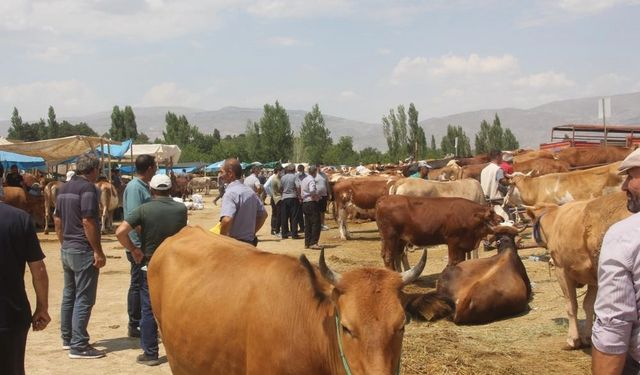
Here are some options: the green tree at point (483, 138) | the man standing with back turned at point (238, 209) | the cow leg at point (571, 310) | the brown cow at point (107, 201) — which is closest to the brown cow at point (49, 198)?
the brown cow at point (107, 201)

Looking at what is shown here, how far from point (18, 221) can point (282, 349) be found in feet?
7.08

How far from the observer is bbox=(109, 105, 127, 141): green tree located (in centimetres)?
11725

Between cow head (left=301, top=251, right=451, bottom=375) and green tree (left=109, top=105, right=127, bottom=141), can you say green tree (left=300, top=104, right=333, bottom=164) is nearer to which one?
green tree (left=109, top=105, right=127, bottom=141)

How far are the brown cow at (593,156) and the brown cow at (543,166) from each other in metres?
0.60

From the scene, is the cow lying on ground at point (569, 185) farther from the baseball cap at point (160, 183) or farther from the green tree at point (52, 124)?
the green tree at point (52, 124)

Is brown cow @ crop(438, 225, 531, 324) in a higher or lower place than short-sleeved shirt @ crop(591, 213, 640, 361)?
lower

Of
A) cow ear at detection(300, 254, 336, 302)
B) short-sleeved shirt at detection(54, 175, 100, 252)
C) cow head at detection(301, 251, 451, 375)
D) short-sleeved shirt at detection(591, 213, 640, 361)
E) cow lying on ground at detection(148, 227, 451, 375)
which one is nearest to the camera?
short-sleeved shirt at detection(591, 213, 640, 361)

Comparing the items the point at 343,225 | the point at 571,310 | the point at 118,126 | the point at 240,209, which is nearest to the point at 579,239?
the point at 571,310

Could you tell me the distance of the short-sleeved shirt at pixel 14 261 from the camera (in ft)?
15.0

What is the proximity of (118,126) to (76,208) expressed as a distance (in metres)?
117

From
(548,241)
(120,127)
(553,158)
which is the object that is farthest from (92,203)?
(120,127)

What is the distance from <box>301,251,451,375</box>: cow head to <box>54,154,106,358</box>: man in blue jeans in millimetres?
4424

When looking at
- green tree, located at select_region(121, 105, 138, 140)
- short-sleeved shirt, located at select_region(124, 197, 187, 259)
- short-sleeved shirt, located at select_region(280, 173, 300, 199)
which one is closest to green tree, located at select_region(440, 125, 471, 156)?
green tree, located at select_region(121, 105, 138, 140)

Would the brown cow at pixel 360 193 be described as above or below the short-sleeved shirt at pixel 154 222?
below
